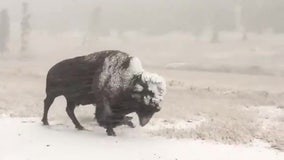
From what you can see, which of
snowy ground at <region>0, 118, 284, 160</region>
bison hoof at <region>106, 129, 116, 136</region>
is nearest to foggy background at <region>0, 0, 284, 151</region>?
snowy ground at <region>0, 118, 284, 160</region>

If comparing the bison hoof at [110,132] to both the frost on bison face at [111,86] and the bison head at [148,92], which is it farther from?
the bison head at [148,92]

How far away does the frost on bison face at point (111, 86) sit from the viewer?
40.8 feet

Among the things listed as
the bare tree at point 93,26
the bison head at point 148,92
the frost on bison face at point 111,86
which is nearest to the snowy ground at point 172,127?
the frost on bison face at point 111,86

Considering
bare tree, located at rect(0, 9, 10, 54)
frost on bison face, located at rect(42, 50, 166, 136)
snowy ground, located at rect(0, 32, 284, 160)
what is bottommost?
bare tree, located at rect(0, 9, 10, 54)

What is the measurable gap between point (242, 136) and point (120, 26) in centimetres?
4668

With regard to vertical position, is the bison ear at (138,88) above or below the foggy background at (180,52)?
A: above

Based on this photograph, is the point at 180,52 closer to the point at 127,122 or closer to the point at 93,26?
the point at 93,26

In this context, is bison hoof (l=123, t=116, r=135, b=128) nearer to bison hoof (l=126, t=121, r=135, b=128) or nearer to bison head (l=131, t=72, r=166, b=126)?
bison hoof (l=126, t=121, r=135, b=128)

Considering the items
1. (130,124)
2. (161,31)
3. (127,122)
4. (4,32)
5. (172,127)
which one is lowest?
Result: (4,32)

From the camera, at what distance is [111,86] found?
496 inches

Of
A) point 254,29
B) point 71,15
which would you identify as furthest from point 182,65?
point 71,15

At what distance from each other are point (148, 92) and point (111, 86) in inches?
39.3

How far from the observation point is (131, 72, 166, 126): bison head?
1236cm

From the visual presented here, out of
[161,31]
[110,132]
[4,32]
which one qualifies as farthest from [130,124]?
[161,31]
